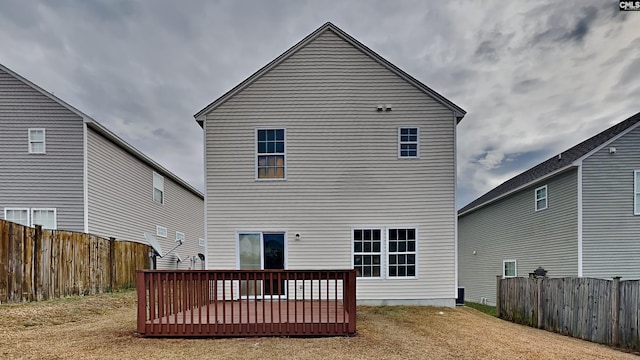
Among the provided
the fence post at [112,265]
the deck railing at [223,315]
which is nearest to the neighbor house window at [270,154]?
the deck railing at [223,315]

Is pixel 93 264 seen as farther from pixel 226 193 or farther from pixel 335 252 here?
pixel 335 252

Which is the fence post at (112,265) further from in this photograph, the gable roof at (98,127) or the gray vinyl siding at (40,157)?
the gable roof at (98,127)

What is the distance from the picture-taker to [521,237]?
593 inches

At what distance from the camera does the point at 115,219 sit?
552 inches

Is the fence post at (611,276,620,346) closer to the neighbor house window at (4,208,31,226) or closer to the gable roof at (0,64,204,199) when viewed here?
the gable roof at (0,64,204,199)

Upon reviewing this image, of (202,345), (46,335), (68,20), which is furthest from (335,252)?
(68,20)

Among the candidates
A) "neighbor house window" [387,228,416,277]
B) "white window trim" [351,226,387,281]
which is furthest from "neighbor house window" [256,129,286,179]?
"neighbor house window" [387,228,416,277]

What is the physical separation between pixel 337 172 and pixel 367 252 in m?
2.52

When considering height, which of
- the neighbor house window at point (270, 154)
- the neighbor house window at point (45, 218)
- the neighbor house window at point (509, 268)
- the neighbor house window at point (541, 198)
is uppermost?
the neighbor house window at point (270, 154)

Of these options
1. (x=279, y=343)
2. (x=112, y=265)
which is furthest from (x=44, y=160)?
(x=279, y=343)

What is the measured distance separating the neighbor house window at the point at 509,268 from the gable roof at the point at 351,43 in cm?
861

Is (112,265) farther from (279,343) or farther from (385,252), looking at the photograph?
(385,252)

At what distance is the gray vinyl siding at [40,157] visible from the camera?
11992 millimetres

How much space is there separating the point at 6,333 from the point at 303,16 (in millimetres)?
12674
